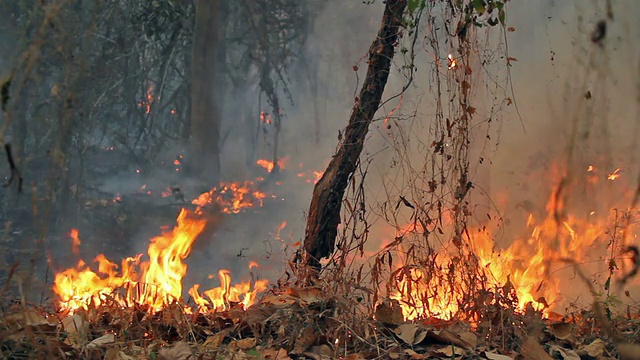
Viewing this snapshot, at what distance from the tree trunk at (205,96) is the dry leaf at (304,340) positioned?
782cm

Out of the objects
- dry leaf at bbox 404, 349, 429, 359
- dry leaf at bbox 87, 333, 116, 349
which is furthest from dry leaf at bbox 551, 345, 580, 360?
dry leaf at bbox 87, 333, 116, 349

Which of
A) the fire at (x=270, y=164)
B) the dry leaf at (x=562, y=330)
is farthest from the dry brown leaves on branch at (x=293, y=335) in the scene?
the fire at (x=270, y=164)

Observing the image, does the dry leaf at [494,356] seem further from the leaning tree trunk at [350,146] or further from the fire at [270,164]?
the fire at [270,164]

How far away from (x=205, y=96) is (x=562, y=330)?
8307 millimetres

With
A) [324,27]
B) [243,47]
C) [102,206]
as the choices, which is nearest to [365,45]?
[324,27]

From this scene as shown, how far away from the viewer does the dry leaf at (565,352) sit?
3.20 metres

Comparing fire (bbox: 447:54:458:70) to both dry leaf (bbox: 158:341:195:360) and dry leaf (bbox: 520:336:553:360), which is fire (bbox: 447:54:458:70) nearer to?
dry leaf (bbox: 520:336:553:360)

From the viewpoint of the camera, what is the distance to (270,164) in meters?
11.6

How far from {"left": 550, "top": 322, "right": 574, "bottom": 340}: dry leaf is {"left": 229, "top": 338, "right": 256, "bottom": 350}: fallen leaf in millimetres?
1438

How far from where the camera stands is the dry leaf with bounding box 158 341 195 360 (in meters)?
2.95

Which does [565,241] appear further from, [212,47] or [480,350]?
[212,47]

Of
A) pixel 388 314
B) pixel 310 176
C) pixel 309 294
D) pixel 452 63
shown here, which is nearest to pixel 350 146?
pixel 452 63

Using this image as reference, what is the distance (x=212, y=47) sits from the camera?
35.3 feet

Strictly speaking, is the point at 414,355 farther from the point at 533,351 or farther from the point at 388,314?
the point at 533,351
